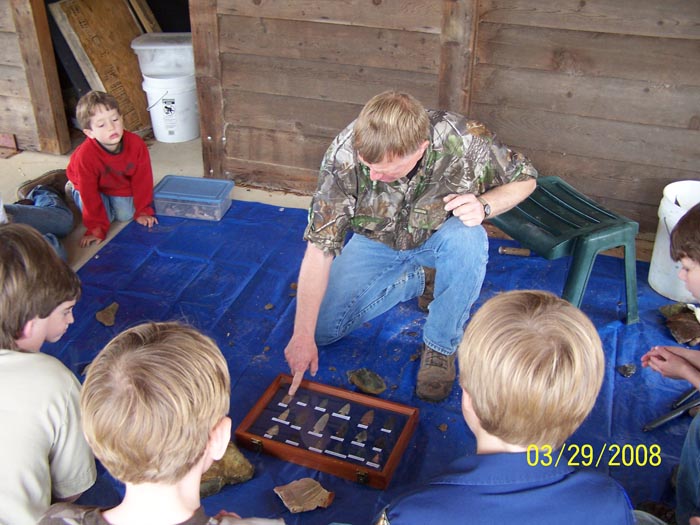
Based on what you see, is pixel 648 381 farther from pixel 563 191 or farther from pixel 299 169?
pixel 299 169

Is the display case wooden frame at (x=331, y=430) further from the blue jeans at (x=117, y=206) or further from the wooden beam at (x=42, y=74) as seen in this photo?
the wooden beam at (x=42, y=74)

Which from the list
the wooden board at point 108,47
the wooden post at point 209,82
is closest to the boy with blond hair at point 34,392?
the wooden post at point 209,82

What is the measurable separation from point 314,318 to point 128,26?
3527mm

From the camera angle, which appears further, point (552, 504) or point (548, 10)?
point (548, 10)

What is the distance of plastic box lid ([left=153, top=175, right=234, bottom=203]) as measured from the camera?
383 cm

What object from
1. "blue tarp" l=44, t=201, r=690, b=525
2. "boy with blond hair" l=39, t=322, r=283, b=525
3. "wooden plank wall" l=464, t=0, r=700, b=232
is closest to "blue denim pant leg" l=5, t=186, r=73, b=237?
"blue tarp" l=44, t=201, r=690, b=525

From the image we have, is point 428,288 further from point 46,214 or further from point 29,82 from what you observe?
point 29,82

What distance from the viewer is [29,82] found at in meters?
4.45

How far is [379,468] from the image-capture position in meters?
2.30

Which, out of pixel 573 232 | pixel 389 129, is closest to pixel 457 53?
pixel 573 232

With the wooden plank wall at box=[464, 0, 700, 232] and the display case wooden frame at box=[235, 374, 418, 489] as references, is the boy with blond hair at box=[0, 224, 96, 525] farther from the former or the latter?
the wooden plank wall at box=[464, 0, 700, 232]

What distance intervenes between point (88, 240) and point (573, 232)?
2.36 m

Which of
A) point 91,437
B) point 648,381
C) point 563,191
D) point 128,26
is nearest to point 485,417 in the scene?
point 91,437
